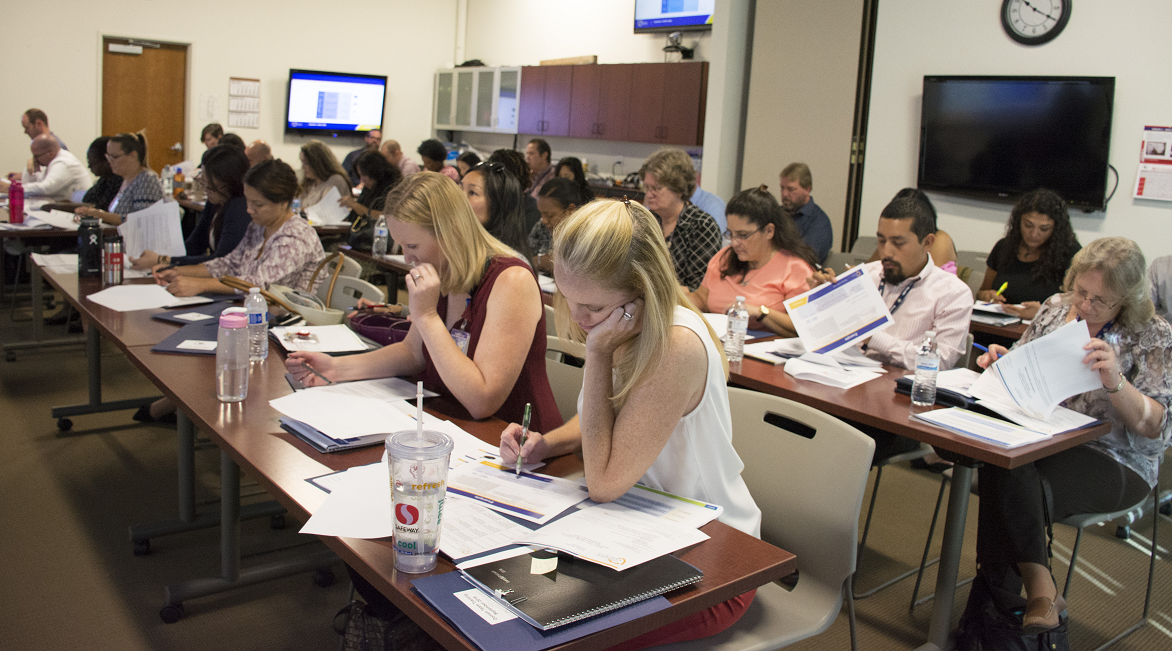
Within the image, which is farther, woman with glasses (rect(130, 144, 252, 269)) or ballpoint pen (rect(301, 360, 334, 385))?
woman with glasses (rect(130, 144, 252, 269))

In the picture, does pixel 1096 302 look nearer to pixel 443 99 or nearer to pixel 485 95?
pixel 485 95

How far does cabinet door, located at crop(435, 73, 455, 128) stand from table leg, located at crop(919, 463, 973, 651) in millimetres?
9924

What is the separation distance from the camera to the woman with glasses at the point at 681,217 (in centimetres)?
434

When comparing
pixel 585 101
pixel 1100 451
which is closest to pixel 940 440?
pixel 1100 451

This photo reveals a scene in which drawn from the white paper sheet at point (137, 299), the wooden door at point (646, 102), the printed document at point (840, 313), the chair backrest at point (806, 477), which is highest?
the wooden door at point (646, 102)

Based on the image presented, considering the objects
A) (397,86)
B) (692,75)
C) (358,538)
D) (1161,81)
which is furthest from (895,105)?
(397,86)

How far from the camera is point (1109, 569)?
308 centimetres

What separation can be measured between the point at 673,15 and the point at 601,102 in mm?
1113

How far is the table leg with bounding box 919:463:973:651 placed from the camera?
2275 millimetres

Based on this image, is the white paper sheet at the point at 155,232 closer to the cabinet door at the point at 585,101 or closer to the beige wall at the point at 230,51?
the cabinet door at the point at 585,101

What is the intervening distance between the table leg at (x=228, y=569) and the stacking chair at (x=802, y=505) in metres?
1.35

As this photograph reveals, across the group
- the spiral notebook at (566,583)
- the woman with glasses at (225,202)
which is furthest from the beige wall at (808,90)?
the spiral notebook at (566,583)

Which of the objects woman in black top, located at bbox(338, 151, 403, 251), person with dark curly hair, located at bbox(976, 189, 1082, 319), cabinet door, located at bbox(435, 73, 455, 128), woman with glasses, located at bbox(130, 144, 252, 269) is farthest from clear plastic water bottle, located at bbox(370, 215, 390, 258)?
cabinet door, located at bbox(435, 73, 455, 128)

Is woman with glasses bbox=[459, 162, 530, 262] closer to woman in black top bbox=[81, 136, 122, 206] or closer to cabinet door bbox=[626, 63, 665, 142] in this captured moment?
woman in black top bbox=[81, 136, 122, 206]
